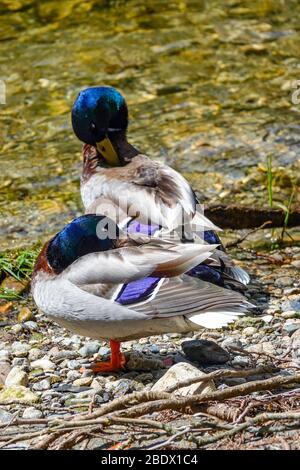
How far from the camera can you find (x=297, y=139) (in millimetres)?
7398

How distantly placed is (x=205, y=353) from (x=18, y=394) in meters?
0.86

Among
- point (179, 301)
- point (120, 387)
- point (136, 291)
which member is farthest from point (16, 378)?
point (179, 301)

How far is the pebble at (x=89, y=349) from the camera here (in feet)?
16.1

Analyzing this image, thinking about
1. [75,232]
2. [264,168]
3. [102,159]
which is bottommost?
[264,168]

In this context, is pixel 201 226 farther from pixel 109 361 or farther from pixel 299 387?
pixel 299 387

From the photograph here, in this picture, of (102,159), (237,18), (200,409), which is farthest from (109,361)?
(237,18)

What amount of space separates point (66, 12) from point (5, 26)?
67 centimetres

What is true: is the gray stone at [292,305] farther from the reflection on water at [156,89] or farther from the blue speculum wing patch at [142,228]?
the reflection on water at [156,89]

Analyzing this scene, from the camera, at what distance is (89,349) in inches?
193

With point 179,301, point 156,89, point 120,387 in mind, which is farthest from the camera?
point 156,89

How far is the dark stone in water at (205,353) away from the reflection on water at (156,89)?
206 cm

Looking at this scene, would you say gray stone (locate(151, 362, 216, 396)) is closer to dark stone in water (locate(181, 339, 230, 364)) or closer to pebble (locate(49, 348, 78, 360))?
dark stone in water (locate(181, 339, 230, 364))

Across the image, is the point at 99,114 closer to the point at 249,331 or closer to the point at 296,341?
the point at 249,331

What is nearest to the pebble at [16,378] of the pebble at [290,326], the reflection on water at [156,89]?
the pebble at [290,326]
